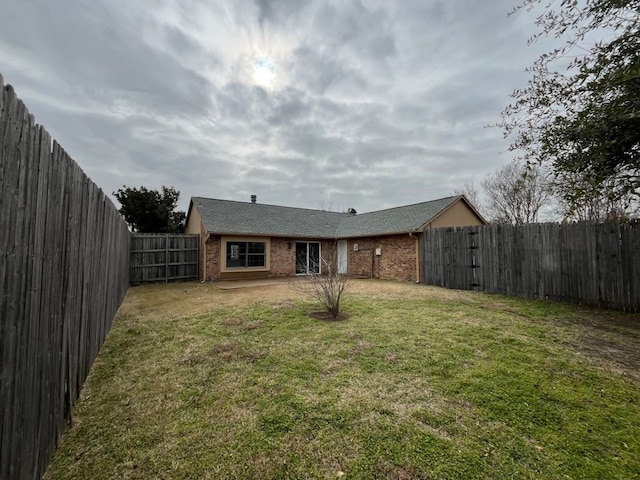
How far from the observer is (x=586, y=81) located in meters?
4.98

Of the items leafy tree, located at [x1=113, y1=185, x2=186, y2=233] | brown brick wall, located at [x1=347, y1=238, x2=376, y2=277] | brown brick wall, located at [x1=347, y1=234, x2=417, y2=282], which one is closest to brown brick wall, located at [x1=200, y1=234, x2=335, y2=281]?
brown brick wall, located at [x1=347, y1=238, x2=376, y2=277]

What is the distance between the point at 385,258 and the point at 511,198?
1380cm

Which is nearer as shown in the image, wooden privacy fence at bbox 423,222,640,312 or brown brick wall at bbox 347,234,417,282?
wooden privacy fence at bbox 423,222,640,312

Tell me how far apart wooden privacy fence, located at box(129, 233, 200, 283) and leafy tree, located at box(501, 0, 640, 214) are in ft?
42.8

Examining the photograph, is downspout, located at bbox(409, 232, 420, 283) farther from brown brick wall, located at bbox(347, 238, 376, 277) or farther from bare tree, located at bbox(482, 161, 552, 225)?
bare tree, located at bbox(482, 161, 552, 225)

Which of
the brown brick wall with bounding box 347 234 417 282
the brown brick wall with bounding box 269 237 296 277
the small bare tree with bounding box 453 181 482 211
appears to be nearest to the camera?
the brown brick wall with bounding box 347 234 417 282

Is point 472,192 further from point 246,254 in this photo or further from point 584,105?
point 584,105

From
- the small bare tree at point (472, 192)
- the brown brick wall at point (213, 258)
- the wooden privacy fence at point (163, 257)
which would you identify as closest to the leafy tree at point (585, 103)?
the brown brick wall at point (213, 258)

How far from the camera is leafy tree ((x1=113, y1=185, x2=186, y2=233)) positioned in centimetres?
1762

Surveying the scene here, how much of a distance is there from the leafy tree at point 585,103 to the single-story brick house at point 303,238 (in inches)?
246

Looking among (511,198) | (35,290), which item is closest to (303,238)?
(35,290)

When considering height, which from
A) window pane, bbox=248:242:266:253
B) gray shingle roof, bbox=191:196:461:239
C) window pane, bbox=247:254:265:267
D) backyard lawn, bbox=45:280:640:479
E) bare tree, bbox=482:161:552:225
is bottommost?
backyard lawn, bbox=45:280:640:479

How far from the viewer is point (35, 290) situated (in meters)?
1.77

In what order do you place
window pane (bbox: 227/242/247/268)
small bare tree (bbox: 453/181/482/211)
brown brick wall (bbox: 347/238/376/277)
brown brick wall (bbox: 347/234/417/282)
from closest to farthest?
brown brick wall (bbox: 347/234/417/282) < window pane (bbox: 227/242/247/268) < brown brick wall (bbox: 347/238/376/277) < small bare tree (bbox: 453/181/482/211)
